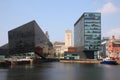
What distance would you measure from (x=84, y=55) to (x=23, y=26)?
48421 millimetres

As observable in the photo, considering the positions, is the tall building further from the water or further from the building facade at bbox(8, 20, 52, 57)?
the water

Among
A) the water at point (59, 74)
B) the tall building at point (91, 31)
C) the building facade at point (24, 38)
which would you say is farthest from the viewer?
the tall building at point (91, 31)

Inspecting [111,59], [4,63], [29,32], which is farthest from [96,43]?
[4,63]

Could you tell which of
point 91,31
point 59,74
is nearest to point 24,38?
point 91,31

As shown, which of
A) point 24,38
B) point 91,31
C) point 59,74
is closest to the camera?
point 59,74

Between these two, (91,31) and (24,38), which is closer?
(24,38)

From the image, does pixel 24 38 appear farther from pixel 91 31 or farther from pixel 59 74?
pixel 59 74

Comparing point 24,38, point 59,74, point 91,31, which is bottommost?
point 59,74

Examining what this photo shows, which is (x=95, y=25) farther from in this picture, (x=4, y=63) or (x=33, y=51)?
(x=4, y=63)

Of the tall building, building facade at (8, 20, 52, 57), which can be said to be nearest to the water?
building facade at (8, 20, 52, 57)

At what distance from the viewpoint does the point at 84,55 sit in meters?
197

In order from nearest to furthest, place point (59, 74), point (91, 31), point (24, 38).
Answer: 1. point (59, 74)
2. point (24, 38)
3. point (91, 31)

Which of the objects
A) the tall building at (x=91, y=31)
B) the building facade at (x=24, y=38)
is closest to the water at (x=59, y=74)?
the building facade at (x=24, y=38)

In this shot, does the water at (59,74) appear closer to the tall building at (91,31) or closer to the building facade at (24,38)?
the building facade at (24,38)
